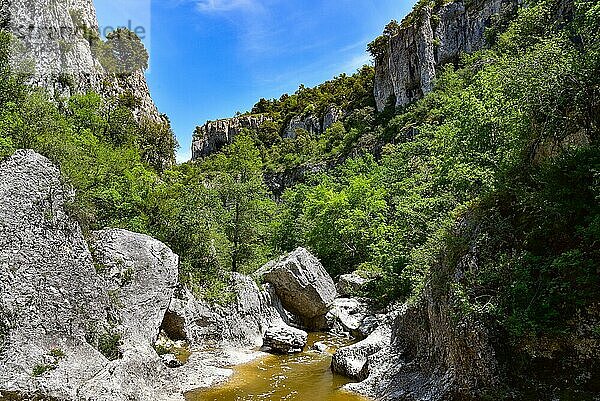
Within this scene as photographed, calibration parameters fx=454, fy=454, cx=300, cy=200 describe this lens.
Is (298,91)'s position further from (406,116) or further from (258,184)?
(258,184)

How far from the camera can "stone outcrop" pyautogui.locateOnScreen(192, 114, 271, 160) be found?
8500cm

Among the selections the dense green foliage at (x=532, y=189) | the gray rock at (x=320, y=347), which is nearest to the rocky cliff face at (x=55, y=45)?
the gray rock at (x=320, y=347)

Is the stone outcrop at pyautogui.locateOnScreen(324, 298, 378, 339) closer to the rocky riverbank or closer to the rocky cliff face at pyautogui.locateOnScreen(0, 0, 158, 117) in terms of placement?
the rocky riverbank

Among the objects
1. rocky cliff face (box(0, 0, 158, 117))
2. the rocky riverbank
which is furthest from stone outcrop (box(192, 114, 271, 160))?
the rocky riverbank

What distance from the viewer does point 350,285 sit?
27.6 metres

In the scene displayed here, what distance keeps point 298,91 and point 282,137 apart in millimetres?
17663

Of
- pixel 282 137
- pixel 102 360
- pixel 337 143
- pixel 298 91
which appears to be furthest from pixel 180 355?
pixel 298 91

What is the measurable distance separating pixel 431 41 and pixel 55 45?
1537 inches

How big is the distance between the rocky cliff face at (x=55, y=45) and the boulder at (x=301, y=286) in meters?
18.6

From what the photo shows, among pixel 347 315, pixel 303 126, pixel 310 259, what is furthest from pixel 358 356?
pixel 303 126

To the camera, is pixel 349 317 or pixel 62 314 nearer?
pixel 62 314

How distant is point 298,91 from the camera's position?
303ft

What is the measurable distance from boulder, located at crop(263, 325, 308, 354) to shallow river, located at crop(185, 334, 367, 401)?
1.48ft

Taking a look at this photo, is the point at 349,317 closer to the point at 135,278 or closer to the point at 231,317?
the point at 231,317
